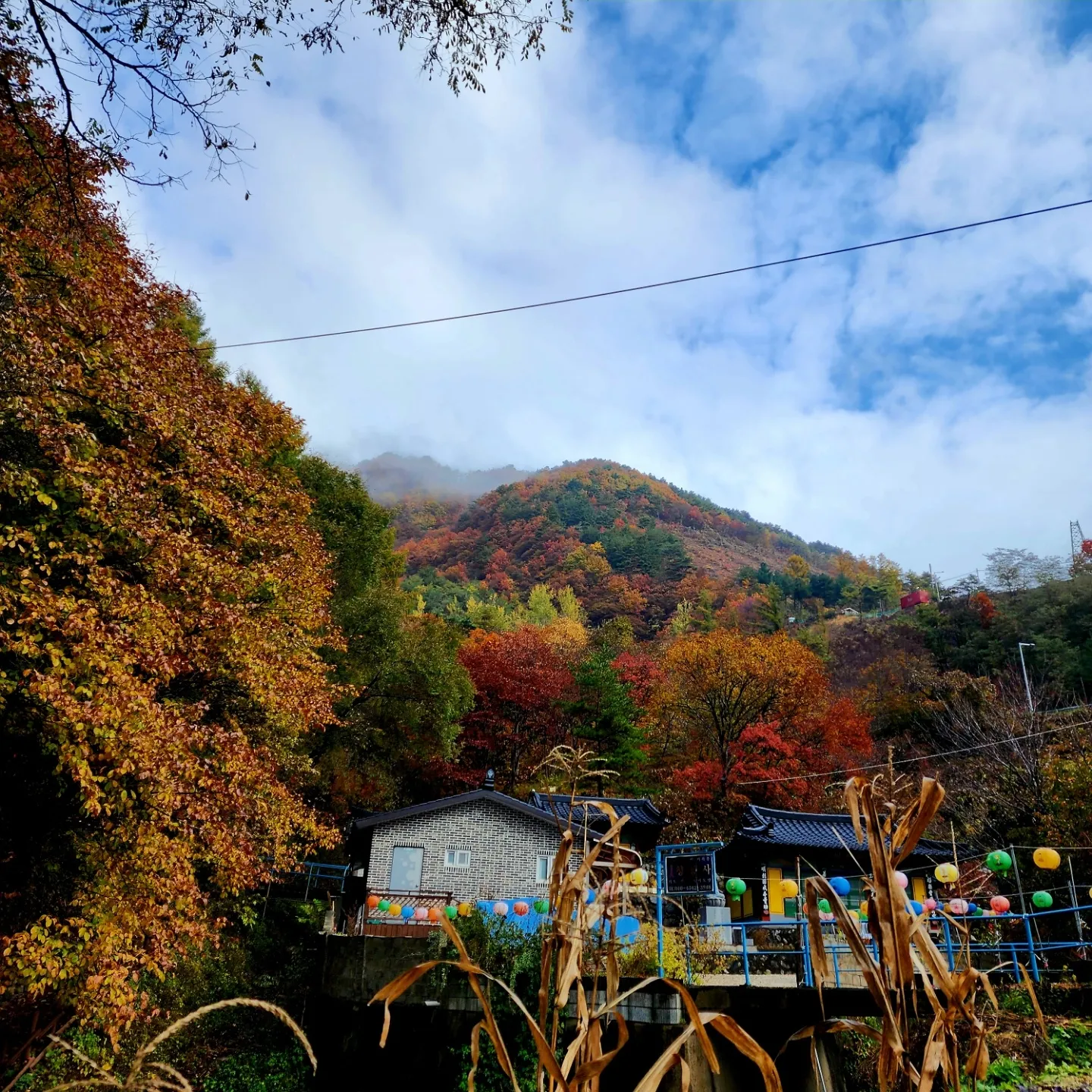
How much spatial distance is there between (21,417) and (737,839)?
1643cm

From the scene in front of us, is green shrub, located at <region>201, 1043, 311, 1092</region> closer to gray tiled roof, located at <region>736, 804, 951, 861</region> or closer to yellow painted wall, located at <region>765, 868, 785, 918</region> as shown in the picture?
gray tiled roof, located at <region>736, 804, 951, 861</region>

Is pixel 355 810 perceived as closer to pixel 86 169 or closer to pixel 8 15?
pixel 86 169

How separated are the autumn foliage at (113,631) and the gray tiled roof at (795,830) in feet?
35.6

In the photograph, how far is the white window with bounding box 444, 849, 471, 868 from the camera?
18281mm

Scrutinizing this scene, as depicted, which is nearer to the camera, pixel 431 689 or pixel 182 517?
pixel 182 517

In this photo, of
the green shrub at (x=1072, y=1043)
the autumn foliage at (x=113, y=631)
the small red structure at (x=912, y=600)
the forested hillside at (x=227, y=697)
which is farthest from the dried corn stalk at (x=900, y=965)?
the small red structure at (x=912, y=600)

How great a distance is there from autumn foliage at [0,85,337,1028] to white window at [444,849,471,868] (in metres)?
6.87

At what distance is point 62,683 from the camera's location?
8055mm

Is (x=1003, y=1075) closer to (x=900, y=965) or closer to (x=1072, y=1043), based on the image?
(x=1072, y=1043)

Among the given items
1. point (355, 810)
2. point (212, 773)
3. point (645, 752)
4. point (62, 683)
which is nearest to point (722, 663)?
point (645, 752)

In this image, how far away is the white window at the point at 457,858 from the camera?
18.3 metres

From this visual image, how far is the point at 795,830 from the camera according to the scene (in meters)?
19.3

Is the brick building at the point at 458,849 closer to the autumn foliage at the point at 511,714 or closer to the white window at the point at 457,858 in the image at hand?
the white window at the point at 457,858

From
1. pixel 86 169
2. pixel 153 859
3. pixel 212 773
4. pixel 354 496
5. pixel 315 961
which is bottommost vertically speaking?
pixel 315 961
